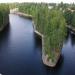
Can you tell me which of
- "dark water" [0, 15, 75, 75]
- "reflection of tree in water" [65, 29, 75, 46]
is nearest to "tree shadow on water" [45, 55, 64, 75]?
"dark water" [0, 15, 75, 75]

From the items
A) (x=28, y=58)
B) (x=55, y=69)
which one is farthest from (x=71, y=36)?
(x=55, y=69)

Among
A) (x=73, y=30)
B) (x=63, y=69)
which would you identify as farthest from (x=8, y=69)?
(x=73, y=30)

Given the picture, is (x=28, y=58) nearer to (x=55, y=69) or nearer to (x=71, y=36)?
(x=55, y=69)

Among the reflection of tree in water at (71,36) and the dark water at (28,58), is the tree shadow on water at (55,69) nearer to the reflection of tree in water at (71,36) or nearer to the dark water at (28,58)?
the dark water at (28,58)

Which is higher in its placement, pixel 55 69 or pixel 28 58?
pixel 55 69

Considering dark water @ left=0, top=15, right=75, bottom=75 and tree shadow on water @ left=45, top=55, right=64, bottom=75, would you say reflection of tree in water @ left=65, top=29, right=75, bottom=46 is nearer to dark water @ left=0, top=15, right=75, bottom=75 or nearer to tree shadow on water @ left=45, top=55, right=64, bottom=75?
dark water @ left=0, top=15, right=75, bottom=75

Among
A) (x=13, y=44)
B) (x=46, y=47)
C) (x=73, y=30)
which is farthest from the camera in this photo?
(x=73, y=30)

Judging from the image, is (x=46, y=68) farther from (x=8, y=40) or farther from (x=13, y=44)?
(x=8, y=40)

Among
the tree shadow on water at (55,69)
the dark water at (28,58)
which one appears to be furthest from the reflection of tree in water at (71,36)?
the tree shadow on water at (55,69)
